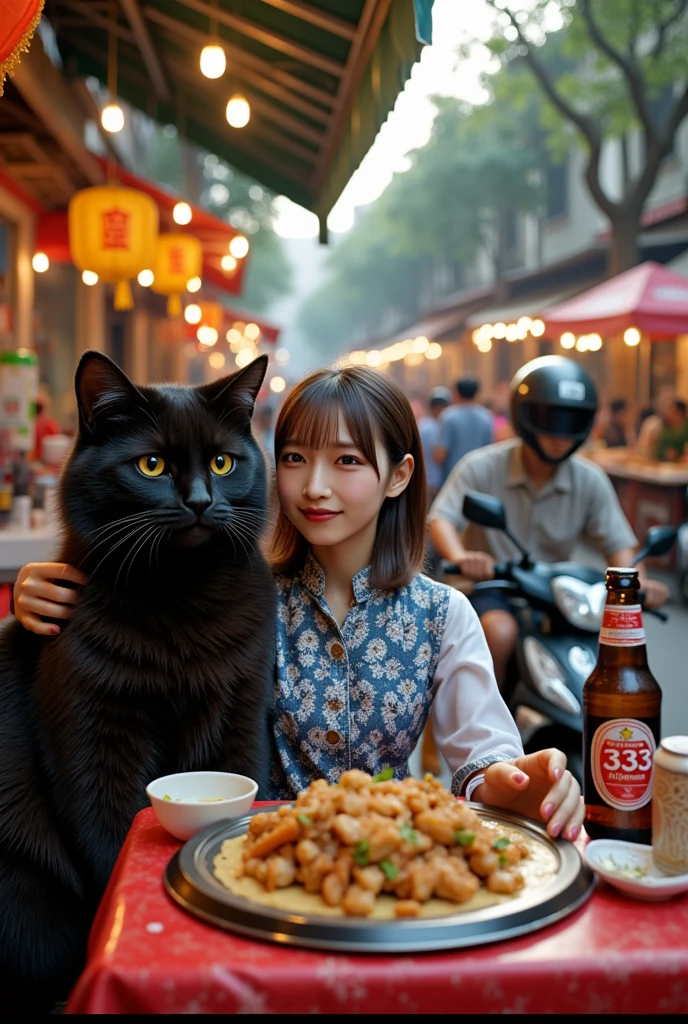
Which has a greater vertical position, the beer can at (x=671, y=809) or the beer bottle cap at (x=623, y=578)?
the beer bottle cap at (x=623, y=578)

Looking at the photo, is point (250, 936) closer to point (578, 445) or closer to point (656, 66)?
point (578, 445)

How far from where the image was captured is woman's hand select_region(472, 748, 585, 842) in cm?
169

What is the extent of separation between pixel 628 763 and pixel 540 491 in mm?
3165

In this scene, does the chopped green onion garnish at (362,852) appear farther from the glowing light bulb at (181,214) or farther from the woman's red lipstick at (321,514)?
the glowing light bulb at (181,214)

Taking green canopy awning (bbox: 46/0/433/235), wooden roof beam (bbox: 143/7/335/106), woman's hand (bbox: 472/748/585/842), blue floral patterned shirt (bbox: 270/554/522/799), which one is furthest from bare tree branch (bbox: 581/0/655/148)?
woman's hand (bbox: 472/748/585/842)

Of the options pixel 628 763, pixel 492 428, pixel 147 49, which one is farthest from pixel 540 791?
pixel 492 428

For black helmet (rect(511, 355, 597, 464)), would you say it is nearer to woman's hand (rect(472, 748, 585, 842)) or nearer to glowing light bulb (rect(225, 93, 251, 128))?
woman's hand (rect(472, 748, 585, 842))

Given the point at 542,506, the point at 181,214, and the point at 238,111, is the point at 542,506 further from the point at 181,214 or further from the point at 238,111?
the point at 181,214

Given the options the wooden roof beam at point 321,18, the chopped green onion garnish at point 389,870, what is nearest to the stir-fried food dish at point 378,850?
the chopped green onion garnish at point 389,870

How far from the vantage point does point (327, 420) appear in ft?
7.43

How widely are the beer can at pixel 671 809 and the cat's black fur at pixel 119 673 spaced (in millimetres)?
891

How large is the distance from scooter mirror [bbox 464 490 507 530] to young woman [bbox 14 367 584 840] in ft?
3.78

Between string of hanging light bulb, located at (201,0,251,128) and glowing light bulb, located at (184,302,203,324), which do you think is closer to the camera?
string of hanging light bulb, located at (201,0,251,128)

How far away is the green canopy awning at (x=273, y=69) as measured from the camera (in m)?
4.85
